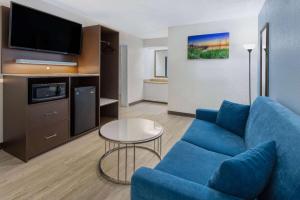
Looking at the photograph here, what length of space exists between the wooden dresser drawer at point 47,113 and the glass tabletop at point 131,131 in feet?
3.04

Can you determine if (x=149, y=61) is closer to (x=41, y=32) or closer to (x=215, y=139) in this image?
(x=41, y=32)

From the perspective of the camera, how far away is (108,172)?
221cm

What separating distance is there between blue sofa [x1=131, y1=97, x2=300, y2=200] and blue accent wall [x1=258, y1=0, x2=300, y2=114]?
0.25 meters

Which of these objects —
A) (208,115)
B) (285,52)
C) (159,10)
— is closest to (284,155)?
(285,52)

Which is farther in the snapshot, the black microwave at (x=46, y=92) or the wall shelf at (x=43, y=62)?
the wall shelf at (x=43, y=62)

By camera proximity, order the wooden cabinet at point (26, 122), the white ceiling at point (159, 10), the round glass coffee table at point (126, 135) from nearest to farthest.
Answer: the round glass coffee table at point (126, 135)
the wooden cabinet at point (26, 122)
the white ceiling at point (159, 10)

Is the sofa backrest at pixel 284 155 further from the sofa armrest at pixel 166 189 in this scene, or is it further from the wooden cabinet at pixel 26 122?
the wooden cabinet at pixel 26 122

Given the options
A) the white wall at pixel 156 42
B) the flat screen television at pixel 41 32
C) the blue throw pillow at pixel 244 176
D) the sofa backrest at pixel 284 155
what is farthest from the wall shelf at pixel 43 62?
the white wall at pixel 156 42

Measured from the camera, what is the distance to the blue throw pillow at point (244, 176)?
0.90 meters

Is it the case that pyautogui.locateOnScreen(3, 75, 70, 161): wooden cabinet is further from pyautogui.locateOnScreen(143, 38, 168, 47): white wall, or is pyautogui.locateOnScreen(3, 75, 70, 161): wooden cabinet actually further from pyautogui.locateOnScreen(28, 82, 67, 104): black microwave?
pyautogui.locateOnScreen(143, 38, 168, 47): white wall

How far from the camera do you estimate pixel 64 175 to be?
6.98ft

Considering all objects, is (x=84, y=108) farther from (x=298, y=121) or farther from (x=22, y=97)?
(x=298, y=121)

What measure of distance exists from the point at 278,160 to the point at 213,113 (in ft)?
5.28

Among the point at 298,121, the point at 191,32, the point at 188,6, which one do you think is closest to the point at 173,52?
the point at 191,32
